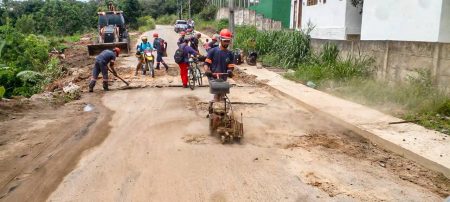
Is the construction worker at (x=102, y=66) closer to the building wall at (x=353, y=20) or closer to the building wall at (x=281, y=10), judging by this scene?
the building wall at (x=353, y=20)

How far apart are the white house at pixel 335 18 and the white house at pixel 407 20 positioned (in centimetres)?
272

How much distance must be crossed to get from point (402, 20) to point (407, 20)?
34 cm

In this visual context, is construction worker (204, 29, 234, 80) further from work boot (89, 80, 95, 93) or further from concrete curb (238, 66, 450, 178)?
work boot (89, 80, 95, 93)

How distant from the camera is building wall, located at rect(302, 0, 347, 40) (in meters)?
22.3

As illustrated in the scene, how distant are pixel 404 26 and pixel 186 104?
977 centimetres

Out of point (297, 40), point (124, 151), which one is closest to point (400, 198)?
point (124, 151)

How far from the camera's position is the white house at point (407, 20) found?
14.0 m

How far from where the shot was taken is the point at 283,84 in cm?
1501

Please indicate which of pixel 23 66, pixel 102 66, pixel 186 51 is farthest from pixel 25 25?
pixel 186 51

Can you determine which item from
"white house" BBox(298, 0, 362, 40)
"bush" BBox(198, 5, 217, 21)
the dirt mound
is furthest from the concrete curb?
"bush" BBox(198, 5, 217, 21)

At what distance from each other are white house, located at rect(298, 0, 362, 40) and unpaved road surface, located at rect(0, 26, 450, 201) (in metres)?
13.4

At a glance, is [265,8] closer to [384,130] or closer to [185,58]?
[185,58]

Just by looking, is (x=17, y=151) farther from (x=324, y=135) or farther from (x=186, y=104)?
(x=324, y=135)

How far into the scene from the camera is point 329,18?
2380 centimetres
